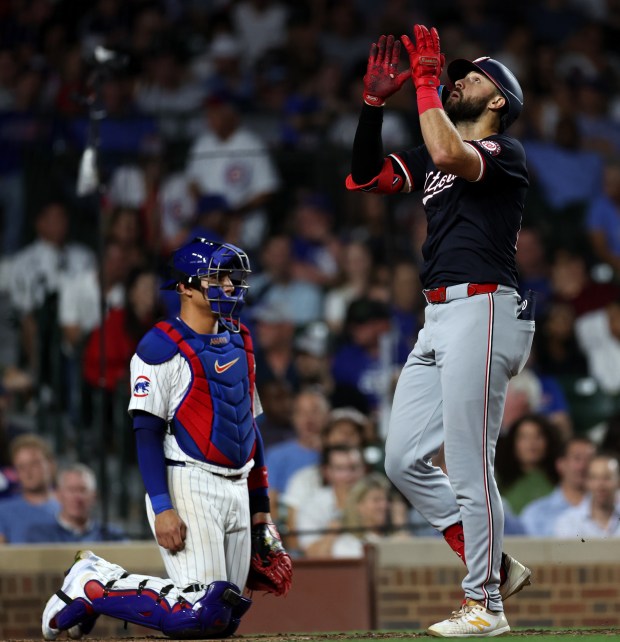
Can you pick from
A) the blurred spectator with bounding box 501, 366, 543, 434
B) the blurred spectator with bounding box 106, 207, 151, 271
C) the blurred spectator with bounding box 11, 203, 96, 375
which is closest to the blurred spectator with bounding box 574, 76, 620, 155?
the blurred spectator with bounding box 501, 366, 543, 434

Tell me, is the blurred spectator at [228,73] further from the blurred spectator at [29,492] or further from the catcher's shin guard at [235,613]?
the catcher's shin guard at [235,613]

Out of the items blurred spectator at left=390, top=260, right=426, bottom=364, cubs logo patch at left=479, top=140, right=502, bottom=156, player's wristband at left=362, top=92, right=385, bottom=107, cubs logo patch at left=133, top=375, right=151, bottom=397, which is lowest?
cubs logo patch at left=133, top=375, right=151, bottom=397

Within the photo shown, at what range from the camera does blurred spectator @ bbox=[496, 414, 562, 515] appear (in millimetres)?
8680

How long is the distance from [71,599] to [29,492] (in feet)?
11.0

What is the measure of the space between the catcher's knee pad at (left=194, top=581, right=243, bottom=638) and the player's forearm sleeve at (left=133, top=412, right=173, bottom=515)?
0.36 meters

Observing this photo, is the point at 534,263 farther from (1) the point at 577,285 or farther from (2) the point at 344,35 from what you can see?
(2) the point at 344,35

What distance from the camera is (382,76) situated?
4.90 m

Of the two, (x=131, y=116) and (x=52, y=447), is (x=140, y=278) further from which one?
(x=131, y=116)

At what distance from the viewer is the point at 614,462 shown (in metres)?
8.39

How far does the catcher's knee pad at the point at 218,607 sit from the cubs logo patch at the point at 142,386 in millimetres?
755

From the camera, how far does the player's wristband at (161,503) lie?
198 inches

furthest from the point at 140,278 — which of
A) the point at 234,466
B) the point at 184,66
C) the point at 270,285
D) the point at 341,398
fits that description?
the point at 234,466

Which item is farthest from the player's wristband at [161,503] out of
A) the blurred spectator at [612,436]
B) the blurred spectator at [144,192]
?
the blurred spectator at [612,436]

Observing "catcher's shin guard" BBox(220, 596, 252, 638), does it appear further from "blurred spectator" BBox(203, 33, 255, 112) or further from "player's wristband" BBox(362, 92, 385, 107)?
"blurred spectator" BBox(203, 33, 255, 112)
